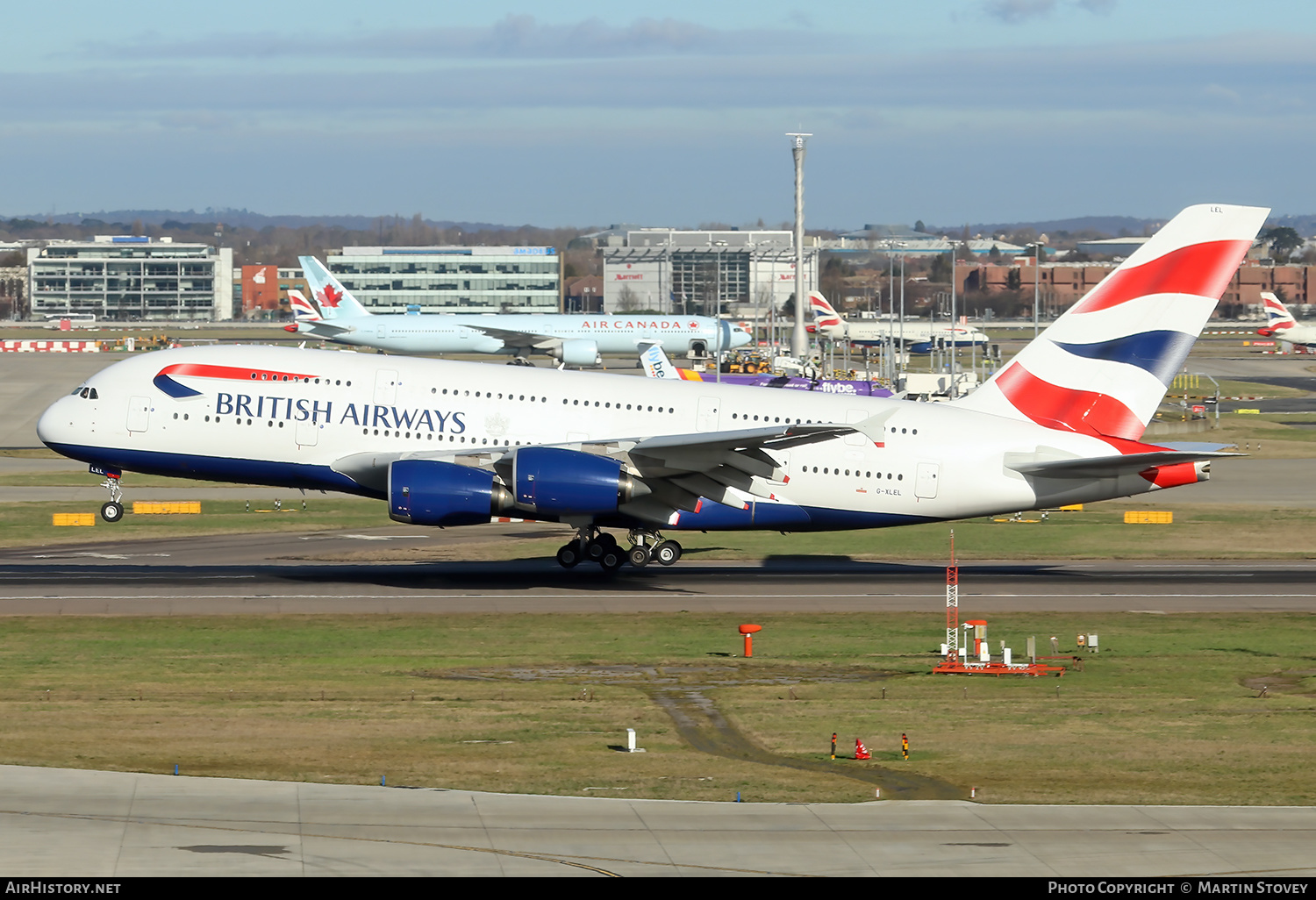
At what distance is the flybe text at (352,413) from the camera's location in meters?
41.2

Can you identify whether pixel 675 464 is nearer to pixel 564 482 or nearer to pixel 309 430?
pixel 564 482

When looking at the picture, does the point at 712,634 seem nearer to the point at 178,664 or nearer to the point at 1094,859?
the point at 178,664

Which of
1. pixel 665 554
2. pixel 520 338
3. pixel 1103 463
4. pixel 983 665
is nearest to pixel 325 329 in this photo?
pixel 520 338

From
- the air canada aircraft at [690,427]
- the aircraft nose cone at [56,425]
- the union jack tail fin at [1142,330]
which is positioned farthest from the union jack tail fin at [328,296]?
the union jack tail fin at [1142,330]

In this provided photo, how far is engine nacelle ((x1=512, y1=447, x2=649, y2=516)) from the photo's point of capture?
3947 centimetres

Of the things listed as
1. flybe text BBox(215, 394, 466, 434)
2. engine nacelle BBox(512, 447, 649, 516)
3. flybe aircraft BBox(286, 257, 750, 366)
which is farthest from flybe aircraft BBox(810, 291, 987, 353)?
engine nacelle BBox(512, 447, 649, 516)

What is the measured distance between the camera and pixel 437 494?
128 ft

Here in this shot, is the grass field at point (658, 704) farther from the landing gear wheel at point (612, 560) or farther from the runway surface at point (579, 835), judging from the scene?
the landing gear wheel at point (612, 560)

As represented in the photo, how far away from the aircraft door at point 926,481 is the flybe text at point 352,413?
12.9m

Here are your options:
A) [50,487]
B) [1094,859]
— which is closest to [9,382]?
[50,487]

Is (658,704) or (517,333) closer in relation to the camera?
(658,704)

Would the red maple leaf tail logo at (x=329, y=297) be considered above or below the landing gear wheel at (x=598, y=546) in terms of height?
above

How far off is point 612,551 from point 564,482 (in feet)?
16.0

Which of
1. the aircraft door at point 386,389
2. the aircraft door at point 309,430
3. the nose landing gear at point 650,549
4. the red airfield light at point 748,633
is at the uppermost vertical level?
the aircraft door at point 386,389
